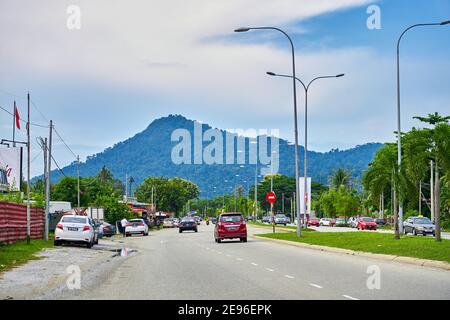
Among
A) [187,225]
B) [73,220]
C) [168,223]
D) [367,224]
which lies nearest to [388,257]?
[73,220]

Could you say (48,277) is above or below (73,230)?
below

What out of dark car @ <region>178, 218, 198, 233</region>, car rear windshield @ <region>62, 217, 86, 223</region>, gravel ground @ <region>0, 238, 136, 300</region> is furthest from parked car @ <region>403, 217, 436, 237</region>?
gravel ground @ <region>0, 238, 136, 300</region>

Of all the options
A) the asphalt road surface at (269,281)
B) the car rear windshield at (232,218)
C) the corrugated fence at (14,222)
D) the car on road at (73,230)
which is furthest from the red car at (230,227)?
the asphalt road surface at (269,281)

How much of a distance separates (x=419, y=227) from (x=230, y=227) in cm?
1711

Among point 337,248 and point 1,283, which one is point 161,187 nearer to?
point 337,248

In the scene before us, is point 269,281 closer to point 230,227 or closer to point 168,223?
point 230,227

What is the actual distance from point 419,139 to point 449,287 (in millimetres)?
20245

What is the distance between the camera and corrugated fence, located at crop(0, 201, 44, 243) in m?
34.1

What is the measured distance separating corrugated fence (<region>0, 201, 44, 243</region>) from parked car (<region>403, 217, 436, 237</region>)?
27316 millimetres

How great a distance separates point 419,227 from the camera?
55.2 metres

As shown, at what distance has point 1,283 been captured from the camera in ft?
57.2

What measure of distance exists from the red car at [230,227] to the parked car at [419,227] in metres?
15.8

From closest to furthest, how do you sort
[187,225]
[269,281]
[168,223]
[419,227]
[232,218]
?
[269,281] < [232,218] < [419,227] < [187,225] < [168,223]
